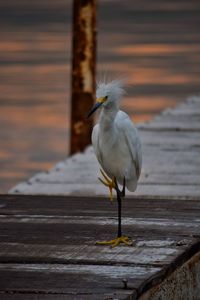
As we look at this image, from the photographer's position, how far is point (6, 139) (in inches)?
774

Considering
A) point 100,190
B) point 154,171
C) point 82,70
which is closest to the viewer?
point 100,190

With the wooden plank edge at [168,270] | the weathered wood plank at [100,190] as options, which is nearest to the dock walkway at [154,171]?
the weathered wood plank at [100,190]

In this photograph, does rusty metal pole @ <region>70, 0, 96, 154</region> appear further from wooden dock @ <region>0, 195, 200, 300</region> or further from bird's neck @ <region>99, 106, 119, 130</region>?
bird's neck @ <region>99, 106, 119, 130</region>

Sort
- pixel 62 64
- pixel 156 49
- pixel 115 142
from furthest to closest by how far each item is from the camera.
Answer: pixel 156 49
pixel 62 64
pixel 115 142

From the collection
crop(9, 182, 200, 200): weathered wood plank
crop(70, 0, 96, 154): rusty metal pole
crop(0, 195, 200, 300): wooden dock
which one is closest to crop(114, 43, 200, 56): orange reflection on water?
crop(70, 0, 96, 154): rusty metal pole

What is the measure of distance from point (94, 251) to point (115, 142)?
2.24ft

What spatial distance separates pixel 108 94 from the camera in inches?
276

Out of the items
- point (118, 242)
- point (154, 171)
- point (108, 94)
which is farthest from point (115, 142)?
point (154, 171)

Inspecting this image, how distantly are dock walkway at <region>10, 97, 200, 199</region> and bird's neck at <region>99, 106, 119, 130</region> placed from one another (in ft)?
8.63

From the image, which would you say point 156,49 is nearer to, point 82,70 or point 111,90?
point 82,70

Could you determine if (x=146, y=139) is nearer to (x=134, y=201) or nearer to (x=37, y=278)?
(x=134, y=201)

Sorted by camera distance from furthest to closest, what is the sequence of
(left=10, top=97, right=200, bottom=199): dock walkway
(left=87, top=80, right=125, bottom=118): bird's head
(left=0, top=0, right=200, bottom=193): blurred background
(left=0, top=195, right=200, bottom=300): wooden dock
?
(left=0, top=0, right=200, bottom=193): blurred background < (left=10, top=97, right=200, bottom=199): dock walkway < (left=87, top=80, right=125, bottom=118): bird's head < (left=0, top=195, right=200, bottom=300): wooden dock

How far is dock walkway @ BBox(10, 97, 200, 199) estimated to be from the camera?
10.3 metres

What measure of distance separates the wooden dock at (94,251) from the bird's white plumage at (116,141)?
358 mm
